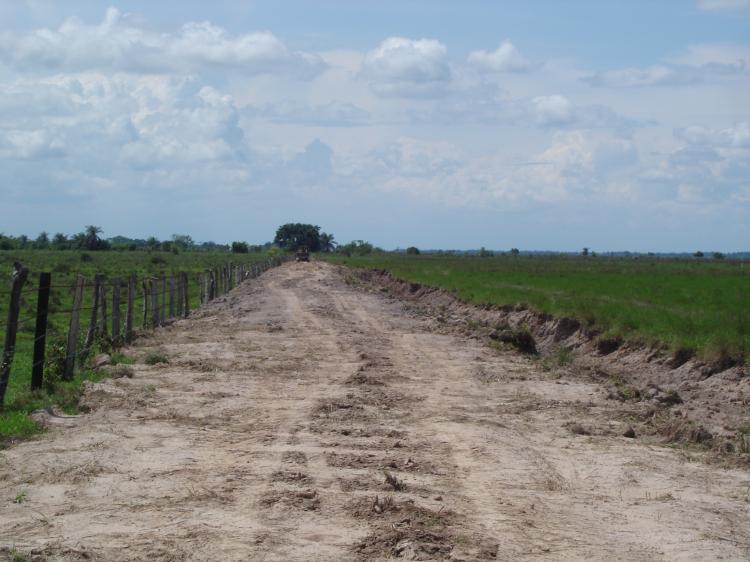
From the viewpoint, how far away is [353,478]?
332 inches

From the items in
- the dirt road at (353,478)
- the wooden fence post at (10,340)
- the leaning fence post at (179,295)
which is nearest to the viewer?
the dirt road at (353,478)

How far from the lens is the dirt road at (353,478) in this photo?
261 inches

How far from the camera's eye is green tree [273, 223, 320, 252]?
186m

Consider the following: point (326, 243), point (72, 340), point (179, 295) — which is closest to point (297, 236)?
point (326, 243)

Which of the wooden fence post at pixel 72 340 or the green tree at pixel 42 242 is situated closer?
the wooden fence post at pixel 72 340

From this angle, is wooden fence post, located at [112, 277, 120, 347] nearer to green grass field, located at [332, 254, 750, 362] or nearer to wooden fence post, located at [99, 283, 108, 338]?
wooden fence post, located at [99, 283, 108, 338]

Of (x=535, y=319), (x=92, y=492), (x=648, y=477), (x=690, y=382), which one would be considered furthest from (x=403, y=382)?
(x=535, y=319)

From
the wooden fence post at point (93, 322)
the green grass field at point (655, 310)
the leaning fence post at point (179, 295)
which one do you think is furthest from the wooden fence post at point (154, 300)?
the green grass field at point (655, 310)

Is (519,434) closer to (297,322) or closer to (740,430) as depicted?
(740,430)

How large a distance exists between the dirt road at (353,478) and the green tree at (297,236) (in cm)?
17079

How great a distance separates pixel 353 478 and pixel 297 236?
180437mm

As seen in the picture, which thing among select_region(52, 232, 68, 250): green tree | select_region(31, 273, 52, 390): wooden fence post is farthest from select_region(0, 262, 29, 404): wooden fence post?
select_region(52, 232, 68, 250): green tree

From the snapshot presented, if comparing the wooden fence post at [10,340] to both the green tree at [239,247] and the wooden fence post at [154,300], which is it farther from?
the green tree at [239,247]

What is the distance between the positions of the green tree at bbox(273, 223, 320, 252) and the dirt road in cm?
17079
